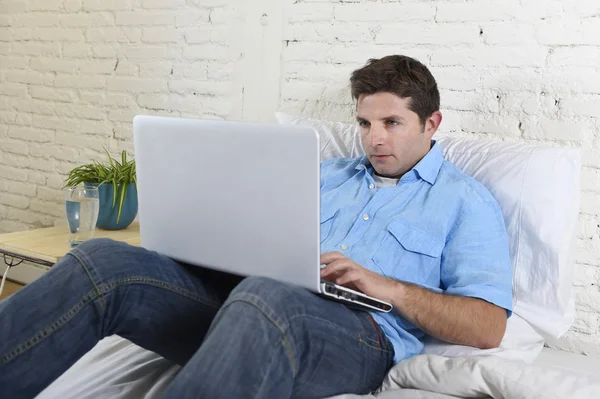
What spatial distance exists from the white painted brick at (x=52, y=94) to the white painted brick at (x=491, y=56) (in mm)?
1649

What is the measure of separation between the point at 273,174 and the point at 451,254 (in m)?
0.58

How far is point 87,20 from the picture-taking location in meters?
2.90

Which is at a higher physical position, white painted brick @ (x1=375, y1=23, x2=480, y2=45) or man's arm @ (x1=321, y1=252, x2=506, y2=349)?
white painted brick @ (x1=375, y1=23, x2=480, y2=45)

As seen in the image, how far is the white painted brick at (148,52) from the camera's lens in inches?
105

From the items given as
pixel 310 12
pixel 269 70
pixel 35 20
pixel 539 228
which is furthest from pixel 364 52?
pixel 35 20

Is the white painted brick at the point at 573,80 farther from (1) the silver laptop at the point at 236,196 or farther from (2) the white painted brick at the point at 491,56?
(1) the silver laptop at the point at 236,196

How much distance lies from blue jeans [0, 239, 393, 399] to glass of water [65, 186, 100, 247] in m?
0.75

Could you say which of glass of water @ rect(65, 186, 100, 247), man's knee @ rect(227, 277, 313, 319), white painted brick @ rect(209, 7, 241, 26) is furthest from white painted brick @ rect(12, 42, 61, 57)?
man's knee @ rect(227, 277, 313, 319)

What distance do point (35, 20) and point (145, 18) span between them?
631mm

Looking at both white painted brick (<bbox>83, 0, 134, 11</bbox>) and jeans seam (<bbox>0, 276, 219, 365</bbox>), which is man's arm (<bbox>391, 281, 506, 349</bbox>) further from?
white painted brick (<bbox>83, 0, 134, 11</bbox>)

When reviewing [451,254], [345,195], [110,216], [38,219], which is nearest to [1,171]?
[38,219]

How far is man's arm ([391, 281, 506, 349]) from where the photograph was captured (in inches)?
55.1

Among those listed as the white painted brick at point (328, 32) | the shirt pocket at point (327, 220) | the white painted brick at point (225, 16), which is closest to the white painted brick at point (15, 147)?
the white painted brick at point (225, 16)

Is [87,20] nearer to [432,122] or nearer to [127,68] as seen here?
[127,68]
